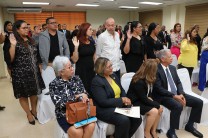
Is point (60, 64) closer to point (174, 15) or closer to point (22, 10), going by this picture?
point (174, 15)

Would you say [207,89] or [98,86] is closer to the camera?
[98,86]

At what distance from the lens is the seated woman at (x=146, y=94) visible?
2.23 metres

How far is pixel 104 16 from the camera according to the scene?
44.7 ft

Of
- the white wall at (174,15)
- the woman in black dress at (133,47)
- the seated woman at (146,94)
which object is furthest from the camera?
the white wall at (174,15)

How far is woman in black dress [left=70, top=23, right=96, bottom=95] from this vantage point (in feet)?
9.04

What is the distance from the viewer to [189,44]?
3740mm

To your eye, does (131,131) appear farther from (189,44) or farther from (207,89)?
(189,44)

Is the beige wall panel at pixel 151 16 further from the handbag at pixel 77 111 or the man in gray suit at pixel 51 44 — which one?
the handbag at pixel 77 111

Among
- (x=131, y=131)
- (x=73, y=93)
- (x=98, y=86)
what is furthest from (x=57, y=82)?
(x=131, y=131)

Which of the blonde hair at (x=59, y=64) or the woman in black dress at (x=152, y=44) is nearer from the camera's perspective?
the blonde hair at (x=59, y=64)

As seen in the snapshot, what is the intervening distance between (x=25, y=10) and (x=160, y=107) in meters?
10.6

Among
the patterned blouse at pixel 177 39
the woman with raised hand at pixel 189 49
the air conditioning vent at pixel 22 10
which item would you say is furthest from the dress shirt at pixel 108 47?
the air conditioning vent at pixel 22 10

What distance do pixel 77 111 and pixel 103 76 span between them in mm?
551

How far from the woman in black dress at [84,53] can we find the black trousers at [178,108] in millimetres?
1069
